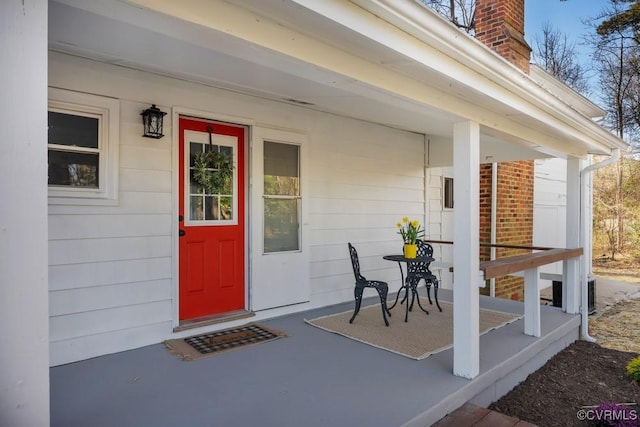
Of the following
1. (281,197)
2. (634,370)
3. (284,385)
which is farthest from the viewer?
(281,197)

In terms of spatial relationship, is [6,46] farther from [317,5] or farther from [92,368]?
[92,368]

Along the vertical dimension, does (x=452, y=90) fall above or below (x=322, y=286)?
above

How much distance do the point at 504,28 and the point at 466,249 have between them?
4881 mm

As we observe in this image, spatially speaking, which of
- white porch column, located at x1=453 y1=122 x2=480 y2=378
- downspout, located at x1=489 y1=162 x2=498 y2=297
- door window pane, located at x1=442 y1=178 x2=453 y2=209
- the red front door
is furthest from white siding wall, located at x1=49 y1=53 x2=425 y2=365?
downspout, located at x1=489 y1=162 x2=498 y2=297

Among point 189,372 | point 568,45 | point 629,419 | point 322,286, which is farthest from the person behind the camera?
→ point 568,45

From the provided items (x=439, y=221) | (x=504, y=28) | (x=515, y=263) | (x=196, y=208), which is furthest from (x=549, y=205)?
(x=196, y=208)

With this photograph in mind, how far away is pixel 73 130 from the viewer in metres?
3.06

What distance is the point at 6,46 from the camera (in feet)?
3.65

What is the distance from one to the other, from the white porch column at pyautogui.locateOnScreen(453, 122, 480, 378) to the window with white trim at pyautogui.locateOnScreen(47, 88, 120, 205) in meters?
2.61

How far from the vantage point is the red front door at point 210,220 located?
12.3 feet

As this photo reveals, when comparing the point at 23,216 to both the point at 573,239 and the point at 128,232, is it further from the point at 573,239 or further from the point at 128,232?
the point at 573,239

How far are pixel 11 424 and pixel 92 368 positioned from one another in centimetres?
207

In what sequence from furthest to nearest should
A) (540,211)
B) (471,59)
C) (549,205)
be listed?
(549,205)
(540,211)
(471,59)

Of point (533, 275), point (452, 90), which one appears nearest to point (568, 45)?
point (533, 275)
